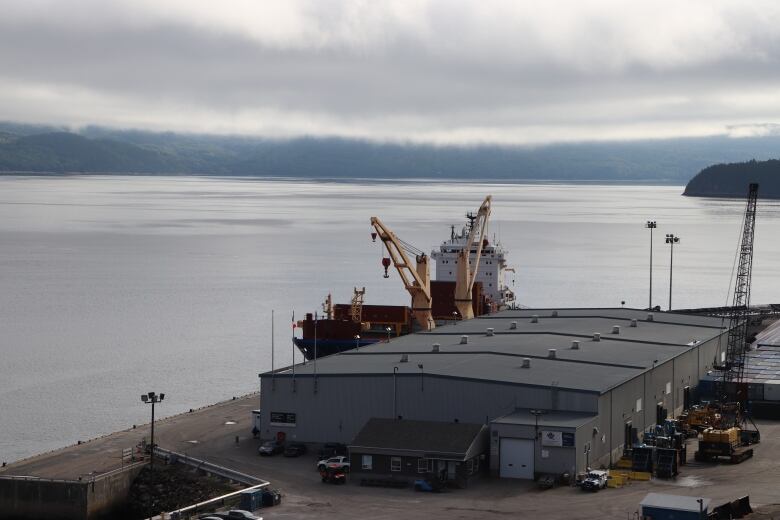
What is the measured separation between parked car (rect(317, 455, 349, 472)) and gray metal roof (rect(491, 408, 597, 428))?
14.5 ft

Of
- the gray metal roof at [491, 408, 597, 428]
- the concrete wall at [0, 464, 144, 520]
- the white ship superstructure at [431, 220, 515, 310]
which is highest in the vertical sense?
the white ship superstructure at [431, 220, 515, 310]

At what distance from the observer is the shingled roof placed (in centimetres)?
3306

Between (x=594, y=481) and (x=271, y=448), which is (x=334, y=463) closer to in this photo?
(x=271, y=448)

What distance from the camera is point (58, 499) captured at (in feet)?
106

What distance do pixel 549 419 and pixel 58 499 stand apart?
13.9 m

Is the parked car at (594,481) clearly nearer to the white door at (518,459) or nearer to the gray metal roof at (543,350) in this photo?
the white door at (518,459)

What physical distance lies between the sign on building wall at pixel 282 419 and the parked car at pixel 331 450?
5.00 feet

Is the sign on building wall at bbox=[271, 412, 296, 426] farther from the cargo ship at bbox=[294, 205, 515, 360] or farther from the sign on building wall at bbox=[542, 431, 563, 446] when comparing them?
the cargo ship at bbox=[294, 205, 515, 360]

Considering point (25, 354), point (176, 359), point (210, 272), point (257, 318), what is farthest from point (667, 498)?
point (210, 272)

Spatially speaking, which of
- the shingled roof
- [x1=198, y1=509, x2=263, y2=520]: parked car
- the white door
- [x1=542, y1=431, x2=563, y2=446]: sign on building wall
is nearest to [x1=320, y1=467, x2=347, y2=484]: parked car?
the shingled roof

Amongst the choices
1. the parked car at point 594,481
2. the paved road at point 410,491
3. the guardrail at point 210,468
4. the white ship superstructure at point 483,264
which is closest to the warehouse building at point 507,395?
the parked car at point 594,481

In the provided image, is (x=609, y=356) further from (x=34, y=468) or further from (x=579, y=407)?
(x=34, y=468)

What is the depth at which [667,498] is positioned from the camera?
28234 mm

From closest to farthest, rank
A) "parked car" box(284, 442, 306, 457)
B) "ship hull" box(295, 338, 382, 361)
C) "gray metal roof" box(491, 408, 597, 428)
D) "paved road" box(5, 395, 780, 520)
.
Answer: "paved road" box(5, 395, 780, 520) < "gray metal roof" box(491, 408, 597, 428) < "parked car" box(284, 442, 306, 457) < "ship hull" box(295, 338, 382, 361)
